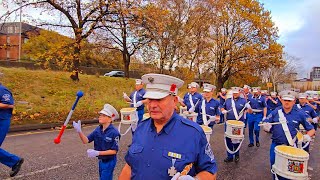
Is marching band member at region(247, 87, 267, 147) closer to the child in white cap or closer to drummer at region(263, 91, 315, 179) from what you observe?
drummer at region(263, 91, 315, 179)

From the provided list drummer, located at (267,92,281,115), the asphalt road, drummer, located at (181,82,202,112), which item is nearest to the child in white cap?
the asphalt road

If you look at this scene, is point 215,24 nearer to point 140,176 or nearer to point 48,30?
point 48,30

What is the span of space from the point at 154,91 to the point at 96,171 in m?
4.28

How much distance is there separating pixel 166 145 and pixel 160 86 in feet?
1.78

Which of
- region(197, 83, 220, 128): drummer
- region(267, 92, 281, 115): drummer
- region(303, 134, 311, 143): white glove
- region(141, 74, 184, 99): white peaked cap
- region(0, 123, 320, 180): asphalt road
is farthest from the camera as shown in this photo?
region(267, 92, 281, 115): drummer

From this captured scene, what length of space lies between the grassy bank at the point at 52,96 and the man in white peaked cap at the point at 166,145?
9.41 meters

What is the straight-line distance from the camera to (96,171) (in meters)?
6.15

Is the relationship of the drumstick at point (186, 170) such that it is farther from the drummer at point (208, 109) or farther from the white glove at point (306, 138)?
the drummer at point (208, 109)

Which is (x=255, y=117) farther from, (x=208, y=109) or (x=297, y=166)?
(x=297, y=166)

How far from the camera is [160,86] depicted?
8.27 ft

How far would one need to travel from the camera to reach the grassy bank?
1214cm

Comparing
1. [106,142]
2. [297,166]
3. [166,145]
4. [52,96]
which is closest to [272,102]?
[297,166]

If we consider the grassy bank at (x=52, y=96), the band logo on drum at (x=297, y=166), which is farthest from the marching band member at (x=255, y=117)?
the grassy bank at (x=52, y=96)

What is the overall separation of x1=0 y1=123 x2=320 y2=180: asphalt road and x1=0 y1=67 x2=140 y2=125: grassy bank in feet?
6.40
